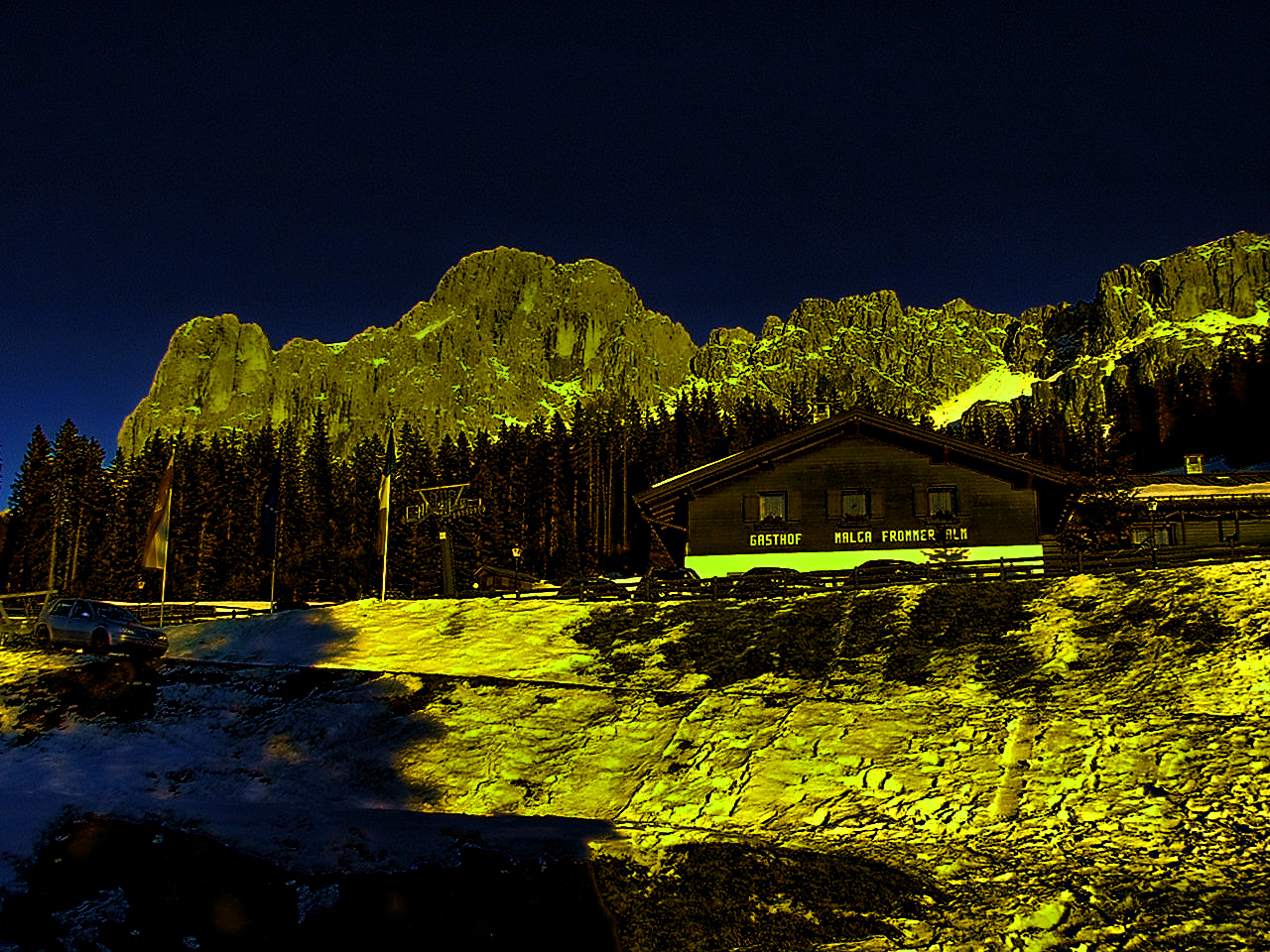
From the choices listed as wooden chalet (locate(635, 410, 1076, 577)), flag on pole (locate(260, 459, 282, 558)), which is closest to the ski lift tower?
flag on pole (locate(260, 459, 282, 558))

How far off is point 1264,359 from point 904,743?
10851 cm

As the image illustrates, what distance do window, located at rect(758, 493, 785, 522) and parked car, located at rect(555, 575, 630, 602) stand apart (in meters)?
6.97

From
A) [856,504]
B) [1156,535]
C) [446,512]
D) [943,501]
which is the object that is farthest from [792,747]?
[1156,535]

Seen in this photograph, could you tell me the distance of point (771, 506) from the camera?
38.7m

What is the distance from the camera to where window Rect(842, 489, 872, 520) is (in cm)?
3769

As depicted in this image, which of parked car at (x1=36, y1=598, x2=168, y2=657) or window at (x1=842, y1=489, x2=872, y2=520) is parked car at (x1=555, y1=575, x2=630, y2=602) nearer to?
window at (x1=842, y1=489, x2=872, y2=520)

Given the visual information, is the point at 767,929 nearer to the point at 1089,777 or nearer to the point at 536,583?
the point at 1089,777

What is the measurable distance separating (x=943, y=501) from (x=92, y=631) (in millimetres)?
31158

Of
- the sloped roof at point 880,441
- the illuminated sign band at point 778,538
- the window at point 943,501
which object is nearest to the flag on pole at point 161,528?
the sloped roof at point 880,441

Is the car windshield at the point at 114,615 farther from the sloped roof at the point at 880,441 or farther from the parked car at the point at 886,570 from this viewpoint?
the parked car at the point at 886,570

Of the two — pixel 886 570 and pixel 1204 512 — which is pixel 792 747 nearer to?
pixel 886 570

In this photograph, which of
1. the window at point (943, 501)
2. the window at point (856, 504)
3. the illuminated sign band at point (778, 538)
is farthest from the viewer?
the illuminated sign band at point (778, 538)

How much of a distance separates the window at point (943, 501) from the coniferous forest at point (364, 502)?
3257 cm

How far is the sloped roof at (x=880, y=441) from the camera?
3622cm
